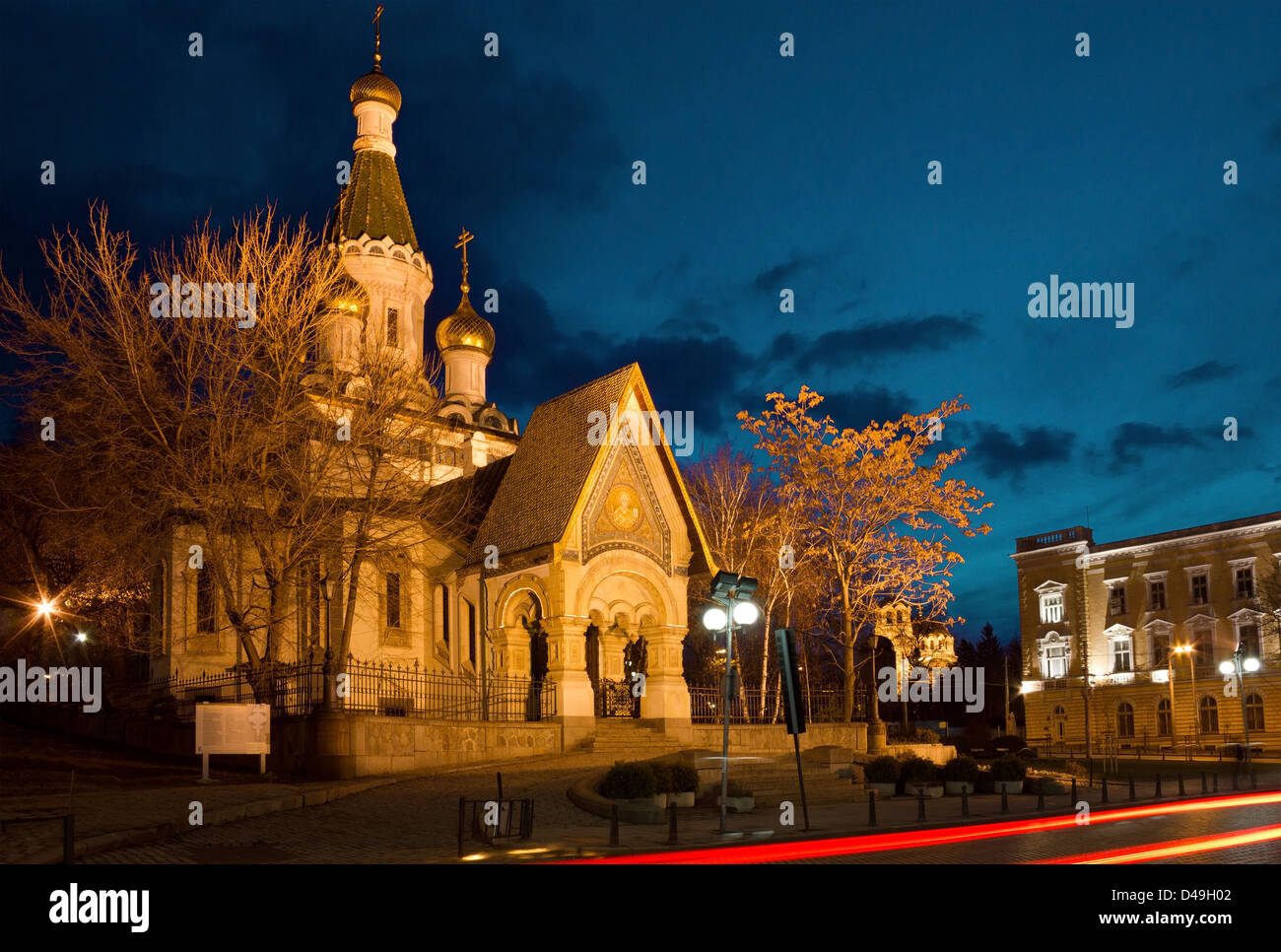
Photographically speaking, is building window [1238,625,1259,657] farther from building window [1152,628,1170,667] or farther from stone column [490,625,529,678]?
stone column [490,625,529,678]

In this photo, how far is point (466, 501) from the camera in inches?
1224

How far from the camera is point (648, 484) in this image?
32.5 metres

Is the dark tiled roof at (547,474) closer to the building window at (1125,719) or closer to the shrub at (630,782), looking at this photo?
the shrub at (630,782)

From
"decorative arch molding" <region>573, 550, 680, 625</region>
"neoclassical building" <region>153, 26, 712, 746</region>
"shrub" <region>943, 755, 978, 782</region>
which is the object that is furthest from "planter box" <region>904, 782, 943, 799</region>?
"decorative arch molding" <region>573, 550, 680, 625</region>

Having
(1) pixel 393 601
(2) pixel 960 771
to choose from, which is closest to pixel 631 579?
(1) pixel 393 601

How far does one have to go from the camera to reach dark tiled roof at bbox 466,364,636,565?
30.8 metres

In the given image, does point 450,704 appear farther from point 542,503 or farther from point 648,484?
point 648,484

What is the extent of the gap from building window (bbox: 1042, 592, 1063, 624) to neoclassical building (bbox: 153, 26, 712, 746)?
52.7m

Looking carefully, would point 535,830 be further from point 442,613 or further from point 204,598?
point 204,598

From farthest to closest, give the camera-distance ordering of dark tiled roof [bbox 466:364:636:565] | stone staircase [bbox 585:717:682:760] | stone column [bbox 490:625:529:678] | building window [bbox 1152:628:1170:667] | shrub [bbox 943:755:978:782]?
building window [bbox 1152:628:1170:667] < stone column [bbox 490:625:529:678] < dark tiled roof [bbox 466:364:636:565] < stone staircase [bbox 585:717:682:760] < shrub [bbox 943:755:978:782]

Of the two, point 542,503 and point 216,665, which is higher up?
point 542,503

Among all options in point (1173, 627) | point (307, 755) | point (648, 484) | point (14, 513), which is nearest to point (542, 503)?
point (648, 484)

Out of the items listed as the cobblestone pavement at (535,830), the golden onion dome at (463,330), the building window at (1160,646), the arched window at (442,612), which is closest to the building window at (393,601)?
the arched window at (442,612)
